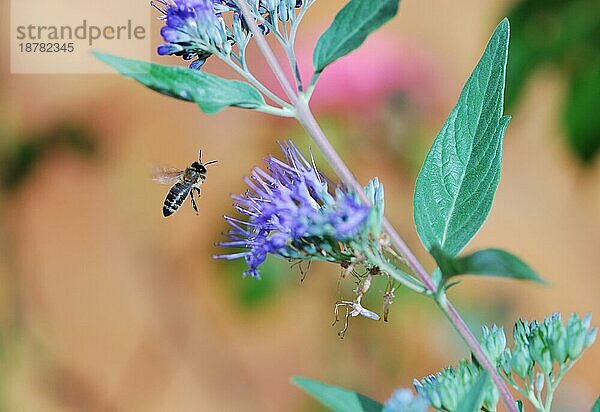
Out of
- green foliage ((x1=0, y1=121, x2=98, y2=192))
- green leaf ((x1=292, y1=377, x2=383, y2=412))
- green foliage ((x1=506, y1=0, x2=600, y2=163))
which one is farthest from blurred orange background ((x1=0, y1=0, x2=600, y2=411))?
green leaf ((x1=292, y1=377, x2=383, y2=412))

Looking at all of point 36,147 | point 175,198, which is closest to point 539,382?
point 175,198

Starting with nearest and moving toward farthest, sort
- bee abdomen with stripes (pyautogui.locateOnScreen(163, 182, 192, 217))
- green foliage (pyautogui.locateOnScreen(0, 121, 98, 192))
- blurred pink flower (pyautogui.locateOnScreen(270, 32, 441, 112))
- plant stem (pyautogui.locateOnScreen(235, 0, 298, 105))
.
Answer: plant stem (pyautogui.locateOnScreen(235, 0, 298, 105)), bee abdomen with stripes (pyautogui.locateOnScreen(163, 182, 192, 217)), blurred pink flower (pyautogui.locateOnScreen(270, 32, 441, 112)), green foliage (pyautogui.locateOnScreen(0, 121, 98, 192))

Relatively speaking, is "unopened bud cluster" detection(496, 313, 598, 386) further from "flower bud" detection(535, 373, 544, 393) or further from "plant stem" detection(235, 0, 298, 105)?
"plant stem" detection(235, 0, 298, 105)

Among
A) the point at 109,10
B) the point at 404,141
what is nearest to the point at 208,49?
the point at 404,141

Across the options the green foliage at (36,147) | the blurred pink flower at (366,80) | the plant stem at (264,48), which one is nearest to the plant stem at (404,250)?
the plant stem at (264,48)

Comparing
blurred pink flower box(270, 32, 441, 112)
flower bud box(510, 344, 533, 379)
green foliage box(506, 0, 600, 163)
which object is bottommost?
flower bud box(510, 344, 533, 379)

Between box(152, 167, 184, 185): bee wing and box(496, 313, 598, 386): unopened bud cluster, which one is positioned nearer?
box(496, 313, 598, 386): unopened bud cluster

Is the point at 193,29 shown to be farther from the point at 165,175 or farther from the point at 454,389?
the point at 165,175
